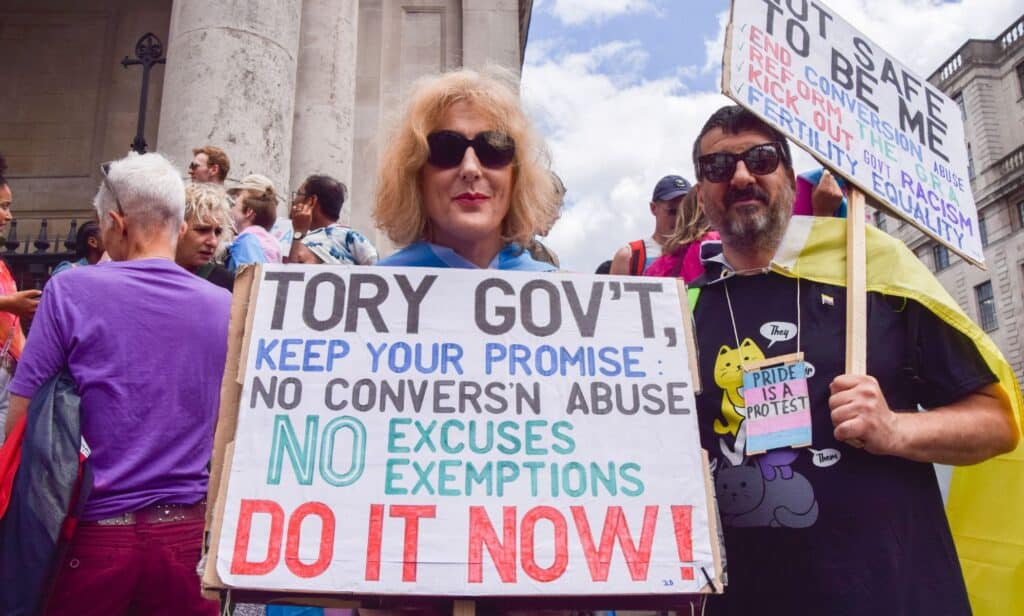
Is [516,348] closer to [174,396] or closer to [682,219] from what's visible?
[174,396]

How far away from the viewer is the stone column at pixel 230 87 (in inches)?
271

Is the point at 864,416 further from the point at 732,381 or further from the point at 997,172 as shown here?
the point at 997,172

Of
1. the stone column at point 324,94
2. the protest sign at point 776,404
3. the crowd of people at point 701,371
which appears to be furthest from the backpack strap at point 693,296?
the stone column at point 324,94

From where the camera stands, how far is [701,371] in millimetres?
2330

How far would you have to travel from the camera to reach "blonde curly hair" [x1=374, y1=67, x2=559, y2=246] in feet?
7.89

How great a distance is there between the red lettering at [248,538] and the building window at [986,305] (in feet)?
A: 143

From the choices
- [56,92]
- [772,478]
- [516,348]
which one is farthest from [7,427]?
[56,92]

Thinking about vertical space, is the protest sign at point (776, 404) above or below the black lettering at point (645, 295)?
below

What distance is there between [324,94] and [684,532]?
8689mm

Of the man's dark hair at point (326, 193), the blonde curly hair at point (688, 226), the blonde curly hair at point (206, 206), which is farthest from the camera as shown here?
the man's dark hair at point (326, 193)

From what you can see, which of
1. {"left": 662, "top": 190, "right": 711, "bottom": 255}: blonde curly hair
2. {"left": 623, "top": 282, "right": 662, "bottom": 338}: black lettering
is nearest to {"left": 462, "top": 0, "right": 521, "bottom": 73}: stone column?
{"left": 662, "top": 190, "right": 711, "bottom": 255}: blonde curly hair

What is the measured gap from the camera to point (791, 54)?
2.55 meters

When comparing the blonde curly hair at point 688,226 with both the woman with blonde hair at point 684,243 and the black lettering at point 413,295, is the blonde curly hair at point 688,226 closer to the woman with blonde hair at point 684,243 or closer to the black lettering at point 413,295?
the woman with blonde hair at point 684,243

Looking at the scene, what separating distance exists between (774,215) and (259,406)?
1.49 metres
